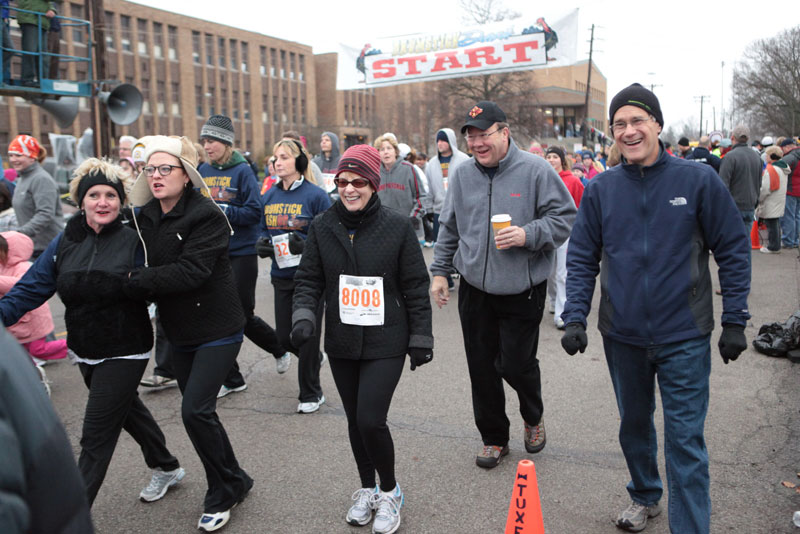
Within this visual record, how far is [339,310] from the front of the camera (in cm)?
350

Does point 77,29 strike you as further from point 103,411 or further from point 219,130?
point 103,411

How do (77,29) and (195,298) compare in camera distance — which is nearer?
(195,298)

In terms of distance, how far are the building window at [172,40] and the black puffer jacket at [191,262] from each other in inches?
2483

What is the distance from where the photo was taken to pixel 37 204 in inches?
275

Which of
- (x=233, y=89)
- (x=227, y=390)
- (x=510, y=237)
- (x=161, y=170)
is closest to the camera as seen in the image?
(x=161, y=170)

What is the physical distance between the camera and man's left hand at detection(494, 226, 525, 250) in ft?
12.4

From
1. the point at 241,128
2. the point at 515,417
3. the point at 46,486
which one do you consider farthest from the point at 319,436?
the point at 241,128

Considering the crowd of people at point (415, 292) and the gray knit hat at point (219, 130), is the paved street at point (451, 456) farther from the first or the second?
the gray knit hat at point (219, 130)

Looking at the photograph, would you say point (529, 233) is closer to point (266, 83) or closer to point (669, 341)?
point (669, 341)

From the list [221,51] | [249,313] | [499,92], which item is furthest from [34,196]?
[221,51]

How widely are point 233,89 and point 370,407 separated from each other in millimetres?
69042

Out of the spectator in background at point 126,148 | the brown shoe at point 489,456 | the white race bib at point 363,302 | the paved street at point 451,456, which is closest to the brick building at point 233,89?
the spectator in background at point 126,148

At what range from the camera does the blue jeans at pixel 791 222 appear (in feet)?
43.7

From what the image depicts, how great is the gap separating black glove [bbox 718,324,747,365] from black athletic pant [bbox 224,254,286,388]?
3.64 meters
